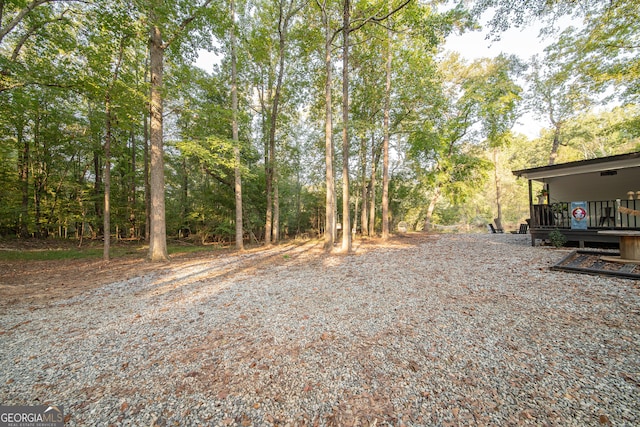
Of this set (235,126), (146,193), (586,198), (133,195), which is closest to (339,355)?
(235,126)

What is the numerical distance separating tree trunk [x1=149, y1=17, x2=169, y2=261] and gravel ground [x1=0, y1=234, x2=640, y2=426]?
3550 mm

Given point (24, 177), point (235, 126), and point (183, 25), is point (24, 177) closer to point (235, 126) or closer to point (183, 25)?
point (235, 126)

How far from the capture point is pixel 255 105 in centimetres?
1395

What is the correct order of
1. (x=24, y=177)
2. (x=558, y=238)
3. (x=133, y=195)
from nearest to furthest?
(x=558, y=238) < (x=24, y=177) < (x=133, y=195)

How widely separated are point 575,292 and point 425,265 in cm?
268

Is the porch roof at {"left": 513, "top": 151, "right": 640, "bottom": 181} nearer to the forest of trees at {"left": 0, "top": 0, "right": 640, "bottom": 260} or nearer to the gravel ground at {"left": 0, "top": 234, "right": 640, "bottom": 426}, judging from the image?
the forest of trees at {"left": 0, "top": 0, "right": 640, "bottom": 260}

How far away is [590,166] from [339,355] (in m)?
11.0

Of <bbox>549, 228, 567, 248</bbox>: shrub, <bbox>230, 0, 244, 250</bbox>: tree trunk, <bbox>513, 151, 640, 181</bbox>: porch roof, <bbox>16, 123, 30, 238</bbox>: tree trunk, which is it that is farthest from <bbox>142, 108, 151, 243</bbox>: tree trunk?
<bbox>513, 151, 640, 181</bbox>: porch roof

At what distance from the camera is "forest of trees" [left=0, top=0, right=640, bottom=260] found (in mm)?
6941

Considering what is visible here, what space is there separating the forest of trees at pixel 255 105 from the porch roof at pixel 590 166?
14.1 feet

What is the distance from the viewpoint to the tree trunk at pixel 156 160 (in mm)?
7508

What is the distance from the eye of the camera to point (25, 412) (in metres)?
1.73

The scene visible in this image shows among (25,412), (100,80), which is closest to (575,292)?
(25,412)

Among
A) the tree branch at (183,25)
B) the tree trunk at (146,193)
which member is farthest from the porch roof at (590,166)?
the tree trunk at (146,193)
